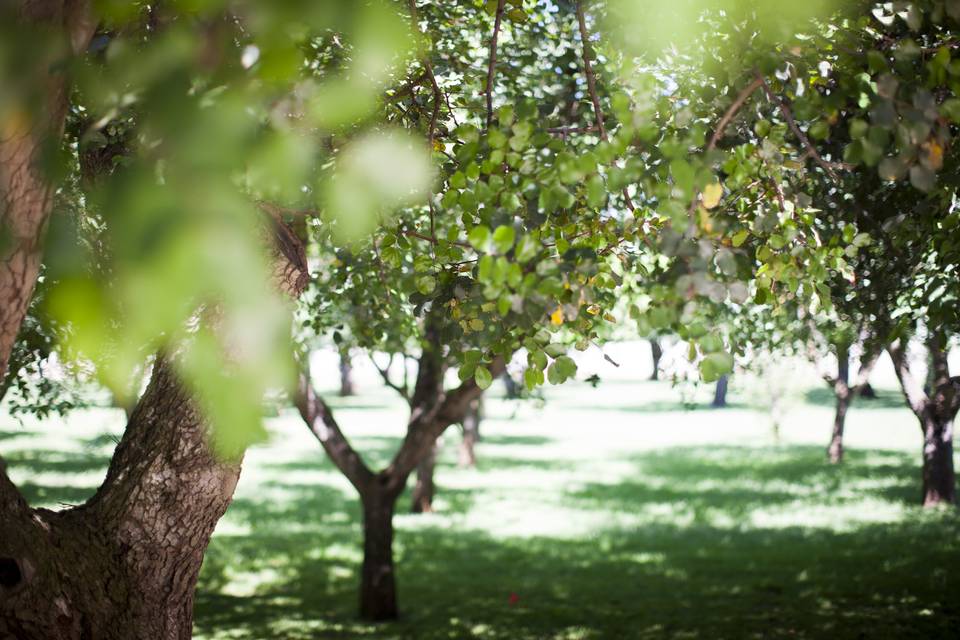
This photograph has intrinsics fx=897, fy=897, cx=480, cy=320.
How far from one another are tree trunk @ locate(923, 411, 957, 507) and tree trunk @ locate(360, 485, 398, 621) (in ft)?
28.4

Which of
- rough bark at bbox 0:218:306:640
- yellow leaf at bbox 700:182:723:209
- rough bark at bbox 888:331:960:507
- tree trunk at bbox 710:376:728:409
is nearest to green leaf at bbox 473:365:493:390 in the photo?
yellow leaf at bbox 700:182:723:209

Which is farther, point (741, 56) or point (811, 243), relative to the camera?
point (811, 243)

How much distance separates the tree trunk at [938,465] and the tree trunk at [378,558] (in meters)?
8.65

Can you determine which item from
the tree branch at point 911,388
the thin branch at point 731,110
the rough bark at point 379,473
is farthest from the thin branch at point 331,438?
the thin branch at point 731,110

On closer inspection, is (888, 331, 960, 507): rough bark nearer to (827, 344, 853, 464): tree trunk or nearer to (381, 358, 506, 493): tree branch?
(827, 344, 853, 464): tree trunk

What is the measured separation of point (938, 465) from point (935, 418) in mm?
2058

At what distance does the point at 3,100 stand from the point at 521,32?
20.7 ft

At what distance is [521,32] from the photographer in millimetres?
7312

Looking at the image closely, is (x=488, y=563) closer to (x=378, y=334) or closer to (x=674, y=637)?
(x=674, y=637)

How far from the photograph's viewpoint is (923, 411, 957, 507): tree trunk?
1395cm

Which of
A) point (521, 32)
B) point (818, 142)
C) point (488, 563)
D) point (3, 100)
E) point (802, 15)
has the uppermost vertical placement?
point (521, 32)

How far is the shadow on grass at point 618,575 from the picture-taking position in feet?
29.9

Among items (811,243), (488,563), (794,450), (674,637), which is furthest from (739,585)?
(794,450)

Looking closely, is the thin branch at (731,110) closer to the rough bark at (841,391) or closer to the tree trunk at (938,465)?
the rough bark at (841,391)
